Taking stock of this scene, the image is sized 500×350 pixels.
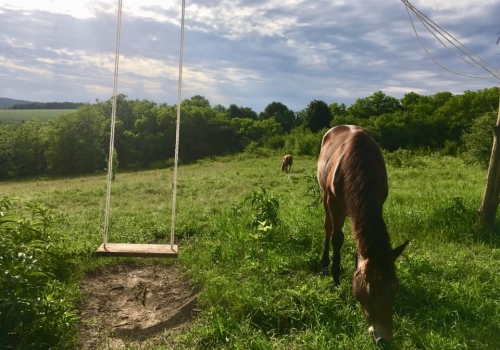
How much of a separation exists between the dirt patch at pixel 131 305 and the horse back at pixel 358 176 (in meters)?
1.96

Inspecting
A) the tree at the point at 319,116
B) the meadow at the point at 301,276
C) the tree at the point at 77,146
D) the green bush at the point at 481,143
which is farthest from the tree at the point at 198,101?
the meadow at the point at 301,276

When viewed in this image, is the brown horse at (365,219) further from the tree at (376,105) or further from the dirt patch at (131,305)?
the tree at (376,105)

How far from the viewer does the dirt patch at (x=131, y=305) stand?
3.45 meters

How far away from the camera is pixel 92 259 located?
Answer: 16.5 ft

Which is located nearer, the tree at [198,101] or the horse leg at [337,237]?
the horse leg at [337,237]

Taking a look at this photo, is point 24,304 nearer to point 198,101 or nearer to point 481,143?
point 481,143

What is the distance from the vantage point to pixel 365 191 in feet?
10.9

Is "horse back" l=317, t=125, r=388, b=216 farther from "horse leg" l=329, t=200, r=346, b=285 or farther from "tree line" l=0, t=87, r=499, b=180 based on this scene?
"tree line" l=0, t=87, r=499, b=180

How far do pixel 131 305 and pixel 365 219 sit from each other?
2.73 meters

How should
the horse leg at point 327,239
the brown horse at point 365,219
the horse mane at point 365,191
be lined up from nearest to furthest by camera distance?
the brown horse at point 365,219
the horse mane at point 365,191
the horse leg at point 327,239

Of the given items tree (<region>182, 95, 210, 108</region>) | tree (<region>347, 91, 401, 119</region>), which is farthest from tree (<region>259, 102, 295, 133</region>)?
tree (<region>347, 91, 401, 119</region>)

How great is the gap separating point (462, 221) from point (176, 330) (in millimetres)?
4572

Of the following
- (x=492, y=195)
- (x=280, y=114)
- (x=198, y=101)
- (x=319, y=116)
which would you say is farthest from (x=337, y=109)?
(x=492, y=195)

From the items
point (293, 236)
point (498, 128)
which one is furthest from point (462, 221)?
point (293, 236)
